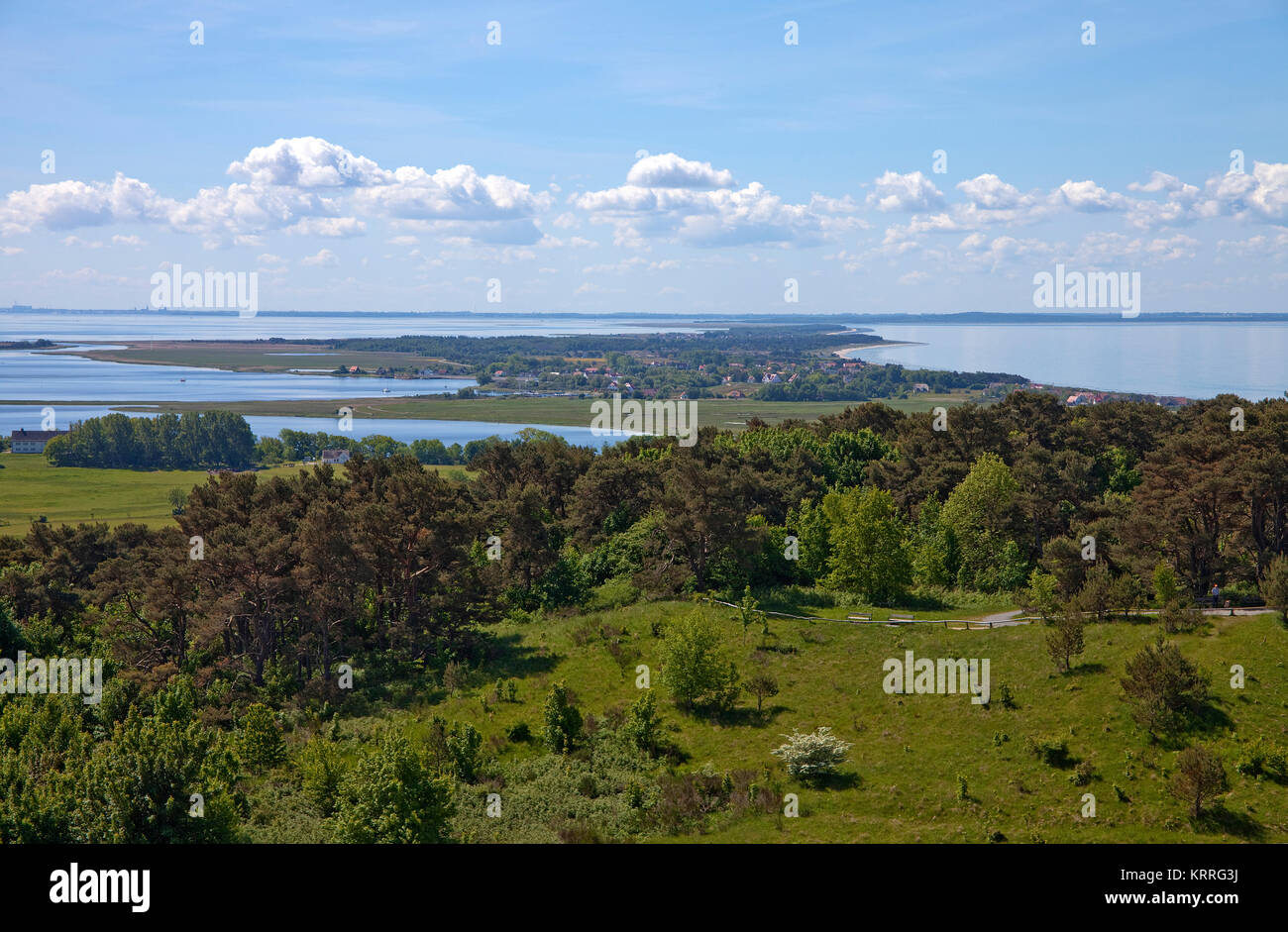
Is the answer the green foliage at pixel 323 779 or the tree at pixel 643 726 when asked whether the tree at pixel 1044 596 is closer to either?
the tree at pixel 643 726

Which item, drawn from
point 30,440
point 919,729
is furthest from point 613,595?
point 30,440

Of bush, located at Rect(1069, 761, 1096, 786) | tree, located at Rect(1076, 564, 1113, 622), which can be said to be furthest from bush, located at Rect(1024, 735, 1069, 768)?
tree, located at Rect(1076, 564, 1113, 622)

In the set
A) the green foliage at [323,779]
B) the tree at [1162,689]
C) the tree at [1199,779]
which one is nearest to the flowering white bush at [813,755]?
the tree at [1162,689]

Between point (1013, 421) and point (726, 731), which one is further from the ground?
point (1013, 421)

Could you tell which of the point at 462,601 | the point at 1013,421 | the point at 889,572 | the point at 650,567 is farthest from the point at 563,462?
the point at 1013,421

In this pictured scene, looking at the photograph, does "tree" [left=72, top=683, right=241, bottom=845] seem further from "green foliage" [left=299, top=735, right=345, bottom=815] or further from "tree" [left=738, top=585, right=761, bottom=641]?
"tree" [left=738, top=585, right=761, bottom=641]

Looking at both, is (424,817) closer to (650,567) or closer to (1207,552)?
(650,567)
